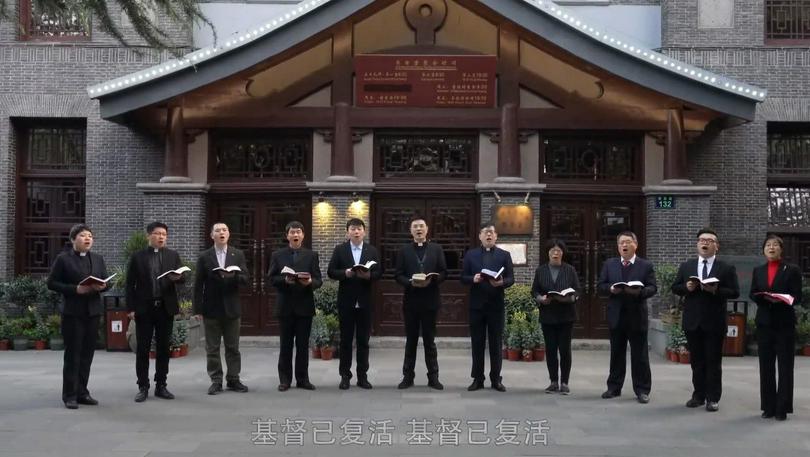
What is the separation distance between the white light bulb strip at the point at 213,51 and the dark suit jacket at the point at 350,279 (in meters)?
5.11

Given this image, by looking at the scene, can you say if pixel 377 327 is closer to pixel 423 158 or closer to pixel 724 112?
pixel 423 158

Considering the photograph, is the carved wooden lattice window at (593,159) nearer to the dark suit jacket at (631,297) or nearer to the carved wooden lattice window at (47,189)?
the dark suit jacket at (631,297)

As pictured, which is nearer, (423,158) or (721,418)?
(721,418)

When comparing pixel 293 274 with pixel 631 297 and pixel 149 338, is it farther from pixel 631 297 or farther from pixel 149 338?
pixel 631 297

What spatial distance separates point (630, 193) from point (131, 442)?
33.7 ft

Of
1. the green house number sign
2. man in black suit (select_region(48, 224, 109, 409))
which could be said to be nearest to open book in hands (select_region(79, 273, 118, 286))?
man in black suit (select_region(48, 224, 109, 409))

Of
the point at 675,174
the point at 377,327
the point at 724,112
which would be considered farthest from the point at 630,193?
the point at 377,327

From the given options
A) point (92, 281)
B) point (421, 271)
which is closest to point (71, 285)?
point (92, 281)

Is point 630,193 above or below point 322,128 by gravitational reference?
below

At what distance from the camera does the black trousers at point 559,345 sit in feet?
31.9

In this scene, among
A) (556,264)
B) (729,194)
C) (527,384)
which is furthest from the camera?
(729,194)

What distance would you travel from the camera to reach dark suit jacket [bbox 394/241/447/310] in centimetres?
997

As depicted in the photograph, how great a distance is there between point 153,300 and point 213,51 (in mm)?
5614

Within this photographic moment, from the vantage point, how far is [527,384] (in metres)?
10.7
